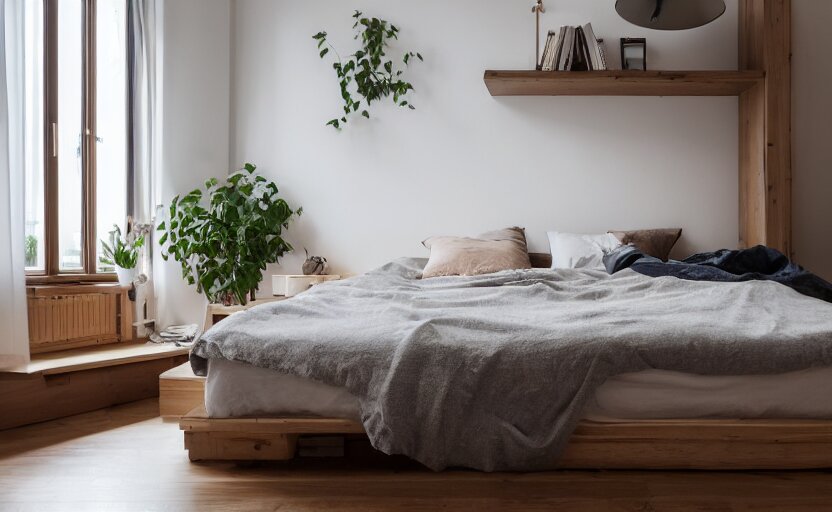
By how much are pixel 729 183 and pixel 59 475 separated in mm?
3563

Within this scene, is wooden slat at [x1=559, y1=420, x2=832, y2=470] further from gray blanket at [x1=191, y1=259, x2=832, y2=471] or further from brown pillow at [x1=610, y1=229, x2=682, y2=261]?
brown pillow at [x1=610, y1=229, x2=682, y2=261]

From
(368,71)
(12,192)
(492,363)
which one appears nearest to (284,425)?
(492,363)

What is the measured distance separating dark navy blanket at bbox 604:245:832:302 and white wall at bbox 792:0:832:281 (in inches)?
37.8

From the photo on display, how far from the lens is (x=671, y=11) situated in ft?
7.94

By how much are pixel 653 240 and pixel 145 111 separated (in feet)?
9.43

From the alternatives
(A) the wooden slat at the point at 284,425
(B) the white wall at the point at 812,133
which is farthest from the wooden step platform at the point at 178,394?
(B) the white wall at the point at 812,133

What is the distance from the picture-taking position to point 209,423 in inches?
72.9

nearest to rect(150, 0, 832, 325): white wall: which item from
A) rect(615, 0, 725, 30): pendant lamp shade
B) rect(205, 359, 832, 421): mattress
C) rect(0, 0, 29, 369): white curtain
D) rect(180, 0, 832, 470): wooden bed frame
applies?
rect(0, 0, 29, 369): white curtain

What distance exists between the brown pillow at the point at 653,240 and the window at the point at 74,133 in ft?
8.96

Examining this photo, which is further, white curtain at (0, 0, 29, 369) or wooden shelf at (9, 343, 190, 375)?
wooden shelf at (9, 343, 190, 375)

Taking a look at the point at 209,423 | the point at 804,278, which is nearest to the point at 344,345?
the point at 209,423

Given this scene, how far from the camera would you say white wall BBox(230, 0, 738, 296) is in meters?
3.79

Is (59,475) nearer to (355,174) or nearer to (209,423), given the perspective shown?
(209,423)

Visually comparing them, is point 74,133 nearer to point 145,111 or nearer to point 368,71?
point 145,111
